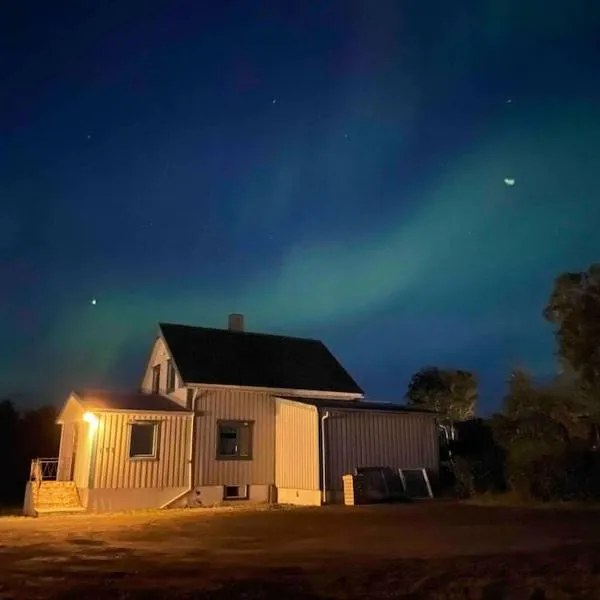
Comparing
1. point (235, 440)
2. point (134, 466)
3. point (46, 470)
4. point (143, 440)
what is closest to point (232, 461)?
point (235, 440)

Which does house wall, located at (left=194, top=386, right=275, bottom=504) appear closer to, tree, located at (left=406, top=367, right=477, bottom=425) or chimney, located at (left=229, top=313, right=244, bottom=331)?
chimney, located at (left=229, top=313, right=244, bottom=331)

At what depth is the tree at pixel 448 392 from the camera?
4231cm

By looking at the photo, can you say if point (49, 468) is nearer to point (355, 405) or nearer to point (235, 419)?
point (235, 419)

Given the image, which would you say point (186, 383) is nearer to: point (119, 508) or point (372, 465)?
point (119, 508)

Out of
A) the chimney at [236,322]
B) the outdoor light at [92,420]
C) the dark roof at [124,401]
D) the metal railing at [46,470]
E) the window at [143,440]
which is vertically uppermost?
the chimney at [236,322]

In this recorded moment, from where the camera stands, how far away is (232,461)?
2277 cm

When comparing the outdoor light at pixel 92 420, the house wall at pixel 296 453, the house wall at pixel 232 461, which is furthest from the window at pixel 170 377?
the house wall at pixel 296 453

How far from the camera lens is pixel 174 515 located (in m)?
18.0

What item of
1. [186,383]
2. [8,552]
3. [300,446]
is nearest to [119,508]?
[186,383]

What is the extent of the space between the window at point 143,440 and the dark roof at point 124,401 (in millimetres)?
612

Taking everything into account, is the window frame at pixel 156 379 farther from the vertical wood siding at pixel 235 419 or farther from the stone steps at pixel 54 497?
the stone steps at pixel 54 497

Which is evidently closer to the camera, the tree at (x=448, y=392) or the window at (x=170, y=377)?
Result: the window at (x=170, y=377)

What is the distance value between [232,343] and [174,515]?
9222mm

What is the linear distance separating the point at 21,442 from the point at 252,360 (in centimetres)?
1407
